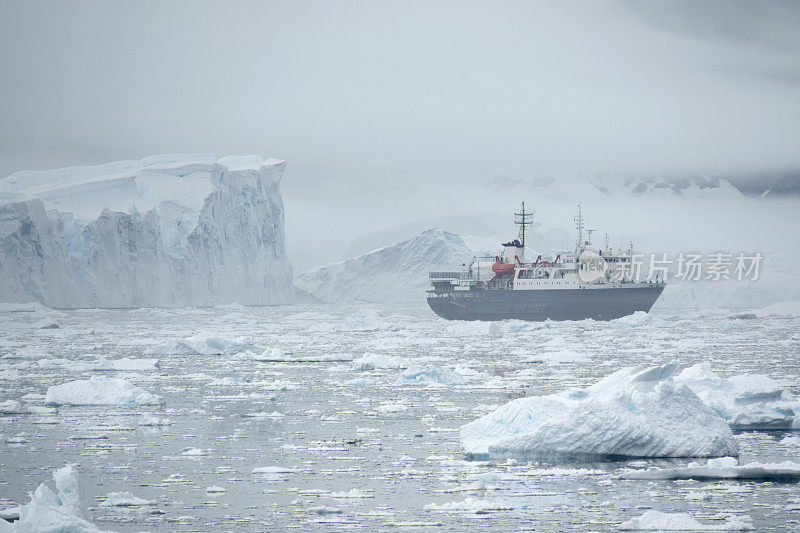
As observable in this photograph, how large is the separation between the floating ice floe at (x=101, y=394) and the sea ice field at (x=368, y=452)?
0.03 m

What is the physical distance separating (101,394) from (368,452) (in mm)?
7156

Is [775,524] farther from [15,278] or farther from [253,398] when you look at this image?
[15,278]

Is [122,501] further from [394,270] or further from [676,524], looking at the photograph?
[394,270]

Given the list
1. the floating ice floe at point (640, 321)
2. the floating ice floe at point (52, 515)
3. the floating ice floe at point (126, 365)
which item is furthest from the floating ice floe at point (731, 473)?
the floating ice floe at point (640, 321)

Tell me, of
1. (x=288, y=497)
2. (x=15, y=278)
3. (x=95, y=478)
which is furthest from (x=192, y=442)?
(x=15, y=278)

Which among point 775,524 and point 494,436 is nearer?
point 775,524

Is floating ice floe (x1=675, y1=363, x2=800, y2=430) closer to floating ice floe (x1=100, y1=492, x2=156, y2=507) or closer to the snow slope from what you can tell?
floating ice floe (x1=100, y1=492, x2=156, y2=507)

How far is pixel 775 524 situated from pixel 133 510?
6.02 meters

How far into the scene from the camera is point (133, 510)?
8773mm

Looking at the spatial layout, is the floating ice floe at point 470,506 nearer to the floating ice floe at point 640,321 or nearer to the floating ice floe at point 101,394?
the floating ice floe at point 101,394

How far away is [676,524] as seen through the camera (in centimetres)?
801

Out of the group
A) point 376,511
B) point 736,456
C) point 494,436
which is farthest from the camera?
point 494,436

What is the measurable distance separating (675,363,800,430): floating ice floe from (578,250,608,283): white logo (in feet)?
127

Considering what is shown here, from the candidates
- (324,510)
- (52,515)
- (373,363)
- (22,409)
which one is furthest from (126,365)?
(52,515)
